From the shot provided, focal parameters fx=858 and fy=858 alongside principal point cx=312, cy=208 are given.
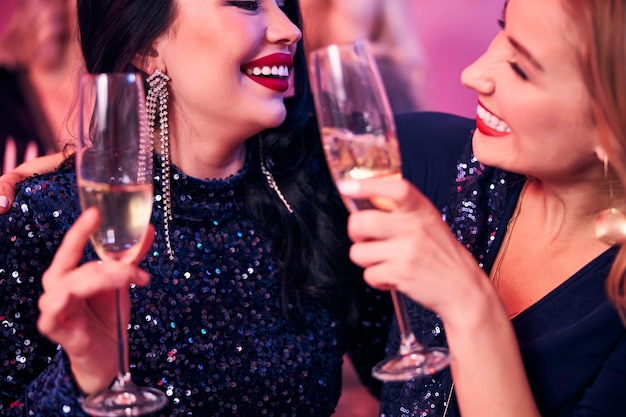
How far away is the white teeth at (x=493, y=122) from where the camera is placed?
5.22 ft

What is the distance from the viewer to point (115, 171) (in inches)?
49.0

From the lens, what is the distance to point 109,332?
136 cm

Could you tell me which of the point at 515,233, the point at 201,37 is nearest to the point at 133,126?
the point at 201,37

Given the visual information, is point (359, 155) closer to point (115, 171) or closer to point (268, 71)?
point (115, 171)

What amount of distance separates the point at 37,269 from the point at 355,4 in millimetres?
2281

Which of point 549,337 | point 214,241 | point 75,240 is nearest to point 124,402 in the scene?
point 75,240

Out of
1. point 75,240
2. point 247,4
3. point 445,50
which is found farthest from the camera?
point 445,50

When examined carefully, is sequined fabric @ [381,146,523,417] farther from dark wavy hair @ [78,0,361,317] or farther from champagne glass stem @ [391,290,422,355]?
champagne glass stem @ [391,290,422,355]

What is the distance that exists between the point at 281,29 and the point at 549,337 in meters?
0.83

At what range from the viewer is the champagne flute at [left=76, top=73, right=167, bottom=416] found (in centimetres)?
123

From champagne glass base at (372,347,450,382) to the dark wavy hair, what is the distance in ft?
2.01

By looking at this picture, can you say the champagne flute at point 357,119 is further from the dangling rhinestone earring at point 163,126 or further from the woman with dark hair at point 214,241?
the dangling rhinestone earring at point 163,126

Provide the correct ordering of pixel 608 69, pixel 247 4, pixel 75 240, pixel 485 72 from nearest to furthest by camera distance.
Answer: pixel 75 240 < pixel 608 69 < pixel 485 72 < pixel 247 4

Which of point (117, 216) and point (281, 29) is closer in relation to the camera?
point (117, 216)
